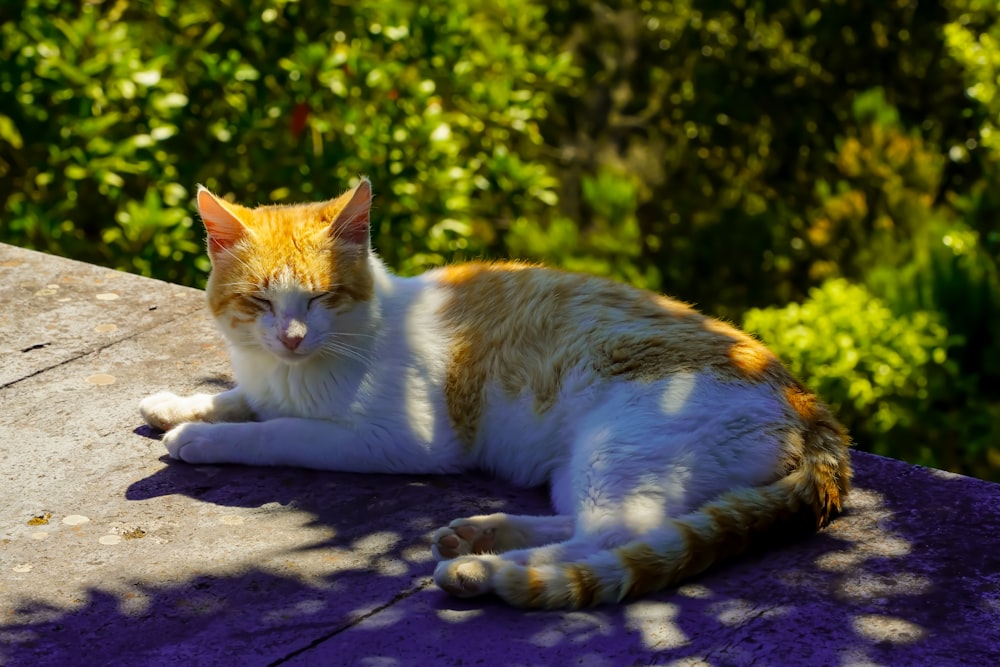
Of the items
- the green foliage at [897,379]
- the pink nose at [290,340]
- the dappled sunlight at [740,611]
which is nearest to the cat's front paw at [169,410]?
the pink nose at [290,340]

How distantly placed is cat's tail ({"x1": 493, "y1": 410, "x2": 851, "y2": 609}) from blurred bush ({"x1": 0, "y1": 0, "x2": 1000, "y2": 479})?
322 cm

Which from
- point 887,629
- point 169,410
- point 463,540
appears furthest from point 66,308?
point 887,629

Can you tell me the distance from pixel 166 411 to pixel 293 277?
2.13 feet

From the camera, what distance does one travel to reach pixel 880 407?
6.81 m

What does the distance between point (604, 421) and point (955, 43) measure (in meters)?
5.48

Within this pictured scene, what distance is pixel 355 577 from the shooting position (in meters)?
2.82

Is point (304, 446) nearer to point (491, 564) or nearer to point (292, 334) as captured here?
point (292, 334)

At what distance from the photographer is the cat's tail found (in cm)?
262

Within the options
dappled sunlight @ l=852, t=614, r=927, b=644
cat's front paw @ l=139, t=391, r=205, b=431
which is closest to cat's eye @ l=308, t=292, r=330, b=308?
cat's front paw @ l=139, t=391, r=205, b=431

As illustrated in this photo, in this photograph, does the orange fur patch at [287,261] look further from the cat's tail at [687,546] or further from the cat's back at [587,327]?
the cat's tail at [687,546]

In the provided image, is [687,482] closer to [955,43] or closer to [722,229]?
[955,43]

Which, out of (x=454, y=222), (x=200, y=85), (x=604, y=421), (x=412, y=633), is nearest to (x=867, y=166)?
(x=454, y=222)

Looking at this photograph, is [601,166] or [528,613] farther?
[601,166]

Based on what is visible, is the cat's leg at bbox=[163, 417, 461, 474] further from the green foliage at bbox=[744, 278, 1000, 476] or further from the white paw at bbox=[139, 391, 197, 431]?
the green foliage at bbox=[744, 278, 1000, 476]
